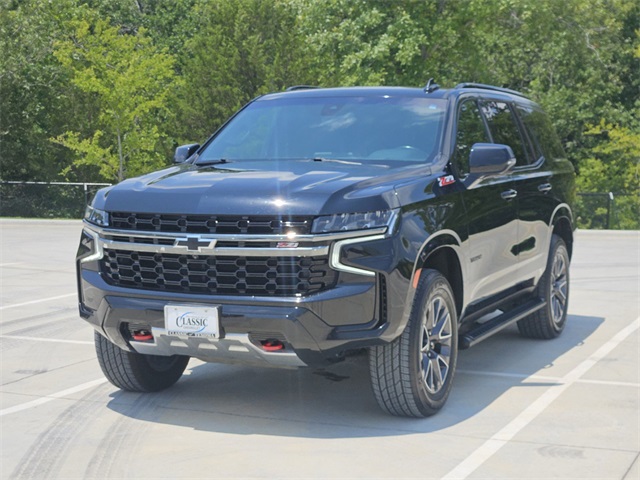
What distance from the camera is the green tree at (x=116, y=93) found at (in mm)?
38875

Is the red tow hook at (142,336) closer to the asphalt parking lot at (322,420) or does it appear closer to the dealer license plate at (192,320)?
the dealer license plate at (192,320)

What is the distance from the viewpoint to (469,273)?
23.6ft

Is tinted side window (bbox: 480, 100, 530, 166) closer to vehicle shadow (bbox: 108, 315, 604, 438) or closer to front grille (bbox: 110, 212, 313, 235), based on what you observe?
vehicle shadow (bbox: 108, 315, 604, 438)

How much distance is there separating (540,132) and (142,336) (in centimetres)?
463

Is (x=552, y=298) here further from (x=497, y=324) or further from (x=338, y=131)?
(x=338, y=131)

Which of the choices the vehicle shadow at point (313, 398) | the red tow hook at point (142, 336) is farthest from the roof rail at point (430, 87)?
the red tow hook at point (142, 336)

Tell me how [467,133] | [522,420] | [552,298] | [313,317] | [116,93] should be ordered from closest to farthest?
[313,317] < [522,420] < [467,133] < [552,298] < [116,93]

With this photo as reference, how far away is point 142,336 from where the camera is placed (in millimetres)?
6398

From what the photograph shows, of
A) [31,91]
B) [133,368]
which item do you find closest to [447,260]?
[133,368]

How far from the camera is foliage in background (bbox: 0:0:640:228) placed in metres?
39.7

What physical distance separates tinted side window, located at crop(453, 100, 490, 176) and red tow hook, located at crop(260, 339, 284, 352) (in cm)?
201

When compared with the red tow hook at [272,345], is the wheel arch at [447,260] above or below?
above

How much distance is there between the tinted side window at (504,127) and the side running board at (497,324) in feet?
3.89

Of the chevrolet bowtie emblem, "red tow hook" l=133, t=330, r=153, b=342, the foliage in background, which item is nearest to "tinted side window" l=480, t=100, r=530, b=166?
the chevrolet bowtie emblem
